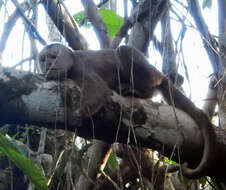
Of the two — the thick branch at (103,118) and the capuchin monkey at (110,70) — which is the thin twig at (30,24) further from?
the thick branch at (103,118)

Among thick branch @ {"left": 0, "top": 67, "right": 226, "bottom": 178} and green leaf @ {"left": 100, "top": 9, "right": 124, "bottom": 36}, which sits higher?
green leaf @ {"left": 100, "top": 9, "right": 124, "bottom": 36}

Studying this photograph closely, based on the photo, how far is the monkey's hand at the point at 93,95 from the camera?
2.93 m

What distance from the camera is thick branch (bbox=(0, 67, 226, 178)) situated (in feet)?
8.75

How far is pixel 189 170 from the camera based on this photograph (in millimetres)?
2949

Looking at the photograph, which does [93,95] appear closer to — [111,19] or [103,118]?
[103,118]

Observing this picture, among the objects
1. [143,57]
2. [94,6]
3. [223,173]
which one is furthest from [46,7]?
[223,173]

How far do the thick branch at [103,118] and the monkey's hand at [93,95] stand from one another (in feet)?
0.22

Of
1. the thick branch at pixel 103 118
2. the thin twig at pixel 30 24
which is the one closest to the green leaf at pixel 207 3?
the thick branch at pixel 103 118

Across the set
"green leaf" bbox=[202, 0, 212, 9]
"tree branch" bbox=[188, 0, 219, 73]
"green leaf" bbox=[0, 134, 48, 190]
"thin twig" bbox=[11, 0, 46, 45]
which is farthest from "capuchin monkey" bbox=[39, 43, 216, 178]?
"green leaf" bbox=[0, 134, 48, 190]

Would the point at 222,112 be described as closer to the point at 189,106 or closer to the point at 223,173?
the point at 189,106

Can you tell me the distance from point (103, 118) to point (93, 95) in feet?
1.76

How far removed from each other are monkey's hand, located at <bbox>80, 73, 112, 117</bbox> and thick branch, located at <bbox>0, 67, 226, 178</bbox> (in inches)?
Result: 2.6

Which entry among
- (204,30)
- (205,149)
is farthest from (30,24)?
(205,149)

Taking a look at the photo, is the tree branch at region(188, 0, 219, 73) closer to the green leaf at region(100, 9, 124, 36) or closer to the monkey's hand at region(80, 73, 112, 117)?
the monkey's hand at region(80, 73, 112, 117)
